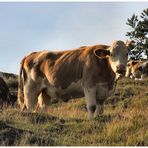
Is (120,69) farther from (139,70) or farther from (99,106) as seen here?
(139,70)

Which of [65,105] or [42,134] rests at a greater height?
[42,134]

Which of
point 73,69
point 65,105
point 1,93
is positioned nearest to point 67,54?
point 73,69

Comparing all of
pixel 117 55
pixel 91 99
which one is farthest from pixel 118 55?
pixel 91 99

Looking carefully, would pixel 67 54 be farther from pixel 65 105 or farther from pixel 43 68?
pixel 65 105

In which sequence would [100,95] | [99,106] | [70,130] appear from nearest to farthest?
[70,130]
[100,95]
[99,106]

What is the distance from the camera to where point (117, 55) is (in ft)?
54.4

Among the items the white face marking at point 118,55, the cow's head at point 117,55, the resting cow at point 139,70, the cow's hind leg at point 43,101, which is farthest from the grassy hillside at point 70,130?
the resting cow at point 139,70

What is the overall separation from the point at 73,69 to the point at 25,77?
8.72 ft

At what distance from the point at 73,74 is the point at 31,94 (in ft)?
7.88

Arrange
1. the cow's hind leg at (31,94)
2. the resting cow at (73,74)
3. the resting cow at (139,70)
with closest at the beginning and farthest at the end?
the resting cow at (73,74) → the cow's hind leg at (31,94) → the resting cow at (139,70)

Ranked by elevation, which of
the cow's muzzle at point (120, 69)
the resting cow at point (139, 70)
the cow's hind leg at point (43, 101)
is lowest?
the resting cow at point (139, 70)

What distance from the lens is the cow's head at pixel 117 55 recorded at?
16188 mm

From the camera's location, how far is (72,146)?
37.9 feet

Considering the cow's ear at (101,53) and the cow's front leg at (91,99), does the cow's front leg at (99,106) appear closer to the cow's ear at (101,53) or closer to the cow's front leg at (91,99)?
the cow's front leg at (91,99)
